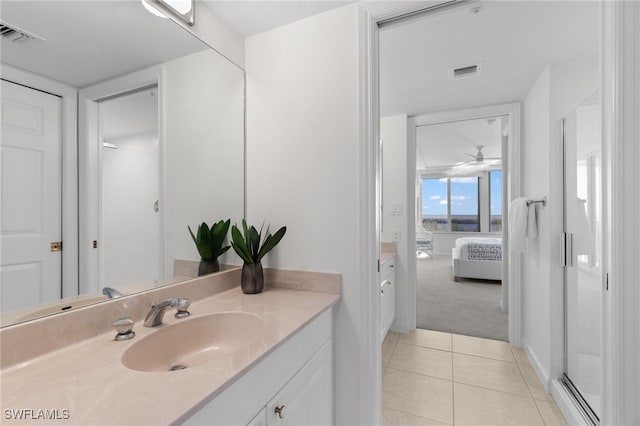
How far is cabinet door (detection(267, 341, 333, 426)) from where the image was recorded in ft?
3.01

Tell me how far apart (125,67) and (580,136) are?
241 cm

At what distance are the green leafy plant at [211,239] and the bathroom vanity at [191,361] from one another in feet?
0.40

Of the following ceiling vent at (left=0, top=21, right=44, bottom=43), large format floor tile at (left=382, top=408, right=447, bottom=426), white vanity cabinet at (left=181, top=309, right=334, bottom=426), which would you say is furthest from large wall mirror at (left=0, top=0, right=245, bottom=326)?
large format floor tile at (left=382, top=408, right=447, bottom=426)

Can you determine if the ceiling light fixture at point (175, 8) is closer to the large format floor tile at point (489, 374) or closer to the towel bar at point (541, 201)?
the towel bar at point (541, 201)

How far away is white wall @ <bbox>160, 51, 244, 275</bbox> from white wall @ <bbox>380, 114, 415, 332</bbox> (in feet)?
6.02

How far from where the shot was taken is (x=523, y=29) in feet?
5.22

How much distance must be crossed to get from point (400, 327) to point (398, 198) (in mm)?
1335

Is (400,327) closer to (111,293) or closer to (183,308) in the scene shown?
(183,308)

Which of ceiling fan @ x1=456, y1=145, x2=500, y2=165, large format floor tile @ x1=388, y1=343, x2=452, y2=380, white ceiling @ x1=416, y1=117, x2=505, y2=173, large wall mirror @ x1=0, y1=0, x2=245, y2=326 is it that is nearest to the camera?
large wall mirror @ x1=0, y1=0, x2=245, y2=326

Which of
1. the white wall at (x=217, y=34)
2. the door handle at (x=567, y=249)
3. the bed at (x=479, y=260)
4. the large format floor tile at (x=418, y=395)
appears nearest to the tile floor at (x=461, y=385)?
the large format floor tile at (x=418, y=395)

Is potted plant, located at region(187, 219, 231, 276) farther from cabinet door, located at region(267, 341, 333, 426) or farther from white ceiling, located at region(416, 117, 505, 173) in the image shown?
white ceiling, located at region(416, 117, 505, 173)

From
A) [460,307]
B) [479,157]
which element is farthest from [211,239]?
[479,157]

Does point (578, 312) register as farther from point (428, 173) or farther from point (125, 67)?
point (428, 173)

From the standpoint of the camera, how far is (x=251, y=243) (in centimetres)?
145
